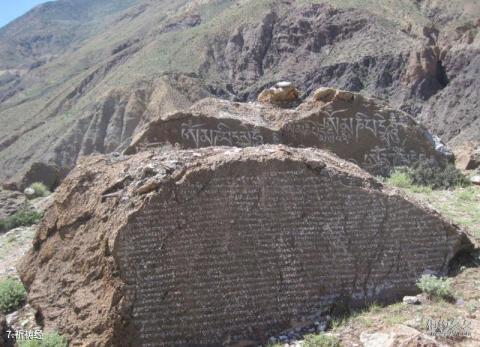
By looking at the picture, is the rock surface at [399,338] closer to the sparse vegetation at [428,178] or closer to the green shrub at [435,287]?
the green shrub at [435,287]

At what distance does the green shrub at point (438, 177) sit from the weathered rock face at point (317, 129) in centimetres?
54

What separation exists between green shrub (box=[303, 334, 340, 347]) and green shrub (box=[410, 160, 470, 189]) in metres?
6.34

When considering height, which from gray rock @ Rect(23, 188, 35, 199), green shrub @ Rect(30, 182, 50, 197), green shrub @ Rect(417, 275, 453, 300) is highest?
green shrub @ Rect(417, 275, 453, 300)

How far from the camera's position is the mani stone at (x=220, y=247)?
5199 millimetres

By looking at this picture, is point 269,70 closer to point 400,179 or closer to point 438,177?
point 438,177

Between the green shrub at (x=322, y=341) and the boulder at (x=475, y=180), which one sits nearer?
the green shrub at (x=322, y=341)

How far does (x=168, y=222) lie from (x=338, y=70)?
1775 inches

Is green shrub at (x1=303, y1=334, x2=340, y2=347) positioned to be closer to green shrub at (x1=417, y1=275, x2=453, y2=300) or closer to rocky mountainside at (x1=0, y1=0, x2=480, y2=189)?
green shrub at (x1=417, y1=275, x2=453, y2=300)

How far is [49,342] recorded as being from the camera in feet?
16.5

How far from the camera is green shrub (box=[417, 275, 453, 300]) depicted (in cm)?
569

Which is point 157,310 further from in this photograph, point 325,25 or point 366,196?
point 325,25

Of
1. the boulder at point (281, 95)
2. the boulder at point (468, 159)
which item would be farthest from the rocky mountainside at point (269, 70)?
the boulder at point (281, 95)

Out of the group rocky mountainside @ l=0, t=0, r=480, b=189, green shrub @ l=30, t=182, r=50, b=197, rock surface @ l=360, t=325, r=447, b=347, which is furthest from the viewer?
rocky mountainside @ l=0, t=0, r=480, b=189

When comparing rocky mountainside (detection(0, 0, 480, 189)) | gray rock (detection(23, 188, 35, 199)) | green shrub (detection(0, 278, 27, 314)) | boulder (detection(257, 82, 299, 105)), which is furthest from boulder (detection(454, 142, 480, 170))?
rocky mountainside (detection(0, 0, 480, 189))
